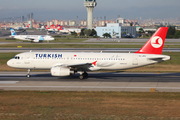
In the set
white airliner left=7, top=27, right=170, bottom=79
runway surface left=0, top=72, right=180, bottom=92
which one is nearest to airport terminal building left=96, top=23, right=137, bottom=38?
white airliner left=7, top=27, right=170, bottom=79

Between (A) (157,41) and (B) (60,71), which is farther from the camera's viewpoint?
(A) (157,41)

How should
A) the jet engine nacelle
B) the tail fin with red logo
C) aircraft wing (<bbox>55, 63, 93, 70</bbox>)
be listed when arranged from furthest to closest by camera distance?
the tail fin with red logo, aircraft wing (<bbox>55, 63, 93, 70</bbox>), the jet engine nacelle

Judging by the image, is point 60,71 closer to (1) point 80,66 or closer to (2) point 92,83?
(1) point 80,66

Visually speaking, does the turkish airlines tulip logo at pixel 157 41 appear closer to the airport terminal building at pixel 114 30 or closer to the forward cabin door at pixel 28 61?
the forward cabin door at pixel 28 61

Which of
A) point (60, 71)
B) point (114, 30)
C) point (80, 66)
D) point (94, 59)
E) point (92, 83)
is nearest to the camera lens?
point (92, 83)

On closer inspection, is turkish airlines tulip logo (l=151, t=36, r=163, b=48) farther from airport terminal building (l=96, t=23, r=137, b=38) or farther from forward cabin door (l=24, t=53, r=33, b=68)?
airport terminal building (l=96, t=23, r=137, b=38)

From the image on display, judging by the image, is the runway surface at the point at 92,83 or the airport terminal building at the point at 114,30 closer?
the runway surface at the point at 92,83

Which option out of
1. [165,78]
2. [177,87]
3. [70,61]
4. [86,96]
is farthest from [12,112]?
[165,78]

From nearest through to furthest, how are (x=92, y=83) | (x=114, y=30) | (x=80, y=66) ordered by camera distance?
(x=92, y=83) < (x=80, y=66) < (x=114, y=30)

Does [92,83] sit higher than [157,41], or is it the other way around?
[157,41]

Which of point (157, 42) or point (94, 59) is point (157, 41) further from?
point (94, 59)

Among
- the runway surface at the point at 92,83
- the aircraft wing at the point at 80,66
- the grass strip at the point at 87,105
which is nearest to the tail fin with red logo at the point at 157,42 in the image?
the runway surface at the point at 92,83

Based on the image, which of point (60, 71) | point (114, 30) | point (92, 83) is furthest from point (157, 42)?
point (114, 30)

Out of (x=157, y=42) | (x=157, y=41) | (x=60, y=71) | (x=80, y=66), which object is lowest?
(x=60, y=71)
